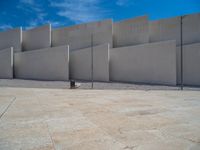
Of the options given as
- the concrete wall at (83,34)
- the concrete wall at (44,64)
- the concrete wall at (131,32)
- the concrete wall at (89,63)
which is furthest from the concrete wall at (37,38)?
the concrete wall at (131,32)

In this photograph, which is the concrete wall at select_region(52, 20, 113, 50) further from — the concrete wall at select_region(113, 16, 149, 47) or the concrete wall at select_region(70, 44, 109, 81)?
the concrete wall at select_region(70, 44, 109, 81)

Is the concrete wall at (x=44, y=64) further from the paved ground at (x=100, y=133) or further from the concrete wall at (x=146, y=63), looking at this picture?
the paved ground at (x=100, y=133)

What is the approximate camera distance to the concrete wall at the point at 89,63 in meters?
26.9

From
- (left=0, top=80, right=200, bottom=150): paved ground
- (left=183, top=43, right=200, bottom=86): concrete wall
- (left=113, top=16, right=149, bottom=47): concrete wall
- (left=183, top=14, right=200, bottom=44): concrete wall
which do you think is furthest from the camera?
(left=113, top=16, right=149, bottom=47): concrete wall

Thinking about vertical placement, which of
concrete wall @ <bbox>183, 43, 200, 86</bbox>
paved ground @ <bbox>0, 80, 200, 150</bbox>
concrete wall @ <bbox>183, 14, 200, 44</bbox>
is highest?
concrete wall @ <bbox>183, 14, 200, 44</bbox>

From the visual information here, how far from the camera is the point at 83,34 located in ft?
107

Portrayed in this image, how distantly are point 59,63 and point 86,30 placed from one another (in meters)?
8.36

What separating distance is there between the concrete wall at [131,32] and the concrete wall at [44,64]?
941 centimetres

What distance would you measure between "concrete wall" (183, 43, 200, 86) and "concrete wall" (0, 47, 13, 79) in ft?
97.1

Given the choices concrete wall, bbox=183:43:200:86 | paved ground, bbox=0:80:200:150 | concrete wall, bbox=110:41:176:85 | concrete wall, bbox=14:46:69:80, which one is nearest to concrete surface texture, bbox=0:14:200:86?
concrete wall, bbox=110:41:176:85

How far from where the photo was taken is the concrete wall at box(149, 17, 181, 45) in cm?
2625

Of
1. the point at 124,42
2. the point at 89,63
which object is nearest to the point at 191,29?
the point at 124,42

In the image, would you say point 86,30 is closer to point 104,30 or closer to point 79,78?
point 104,30

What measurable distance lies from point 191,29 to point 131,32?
907 cm
